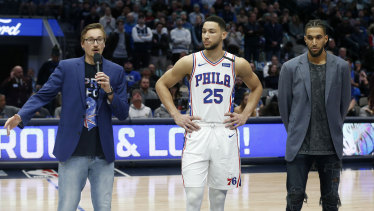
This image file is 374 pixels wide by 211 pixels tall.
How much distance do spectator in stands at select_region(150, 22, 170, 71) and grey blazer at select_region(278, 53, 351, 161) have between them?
12.1 metres

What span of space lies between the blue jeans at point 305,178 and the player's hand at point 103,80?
203 centimetres

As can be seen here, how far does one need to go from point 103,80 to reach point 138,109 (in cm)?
805

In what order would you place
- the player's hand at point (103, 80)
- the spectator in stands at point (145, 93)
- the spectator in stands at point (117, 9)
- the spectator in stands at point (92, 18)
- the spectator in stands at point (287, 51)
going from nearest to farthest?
the player's hand at point (103, 80) < the spectator in stands at point (145, 93) < the spectator in stands at point (92, 18) < the spectator in stands at point (117, 9) < the spectator in stands at point (287, 51)

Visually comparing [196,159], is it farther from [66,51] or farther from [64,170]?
[66,51]

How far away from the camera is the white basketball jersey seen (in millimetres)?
5984

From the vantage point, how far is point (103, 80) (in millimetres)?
5172

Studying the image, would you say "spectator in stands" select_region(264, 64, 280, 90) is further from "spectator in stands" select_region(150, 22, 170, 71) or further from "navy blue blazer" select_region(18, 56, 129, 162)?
"navy blue blazer" select_region(18, 56, 129, 162)

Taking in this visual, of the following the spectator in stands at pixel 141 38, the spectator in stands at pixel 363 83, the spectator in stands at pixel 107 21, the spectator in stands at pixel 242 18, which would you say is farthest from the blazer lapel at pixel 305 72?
the spectator in stands at pixel 242 18

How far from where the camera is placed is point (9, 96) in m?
15.0

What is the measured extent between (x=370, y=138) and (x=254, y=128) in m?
2.59

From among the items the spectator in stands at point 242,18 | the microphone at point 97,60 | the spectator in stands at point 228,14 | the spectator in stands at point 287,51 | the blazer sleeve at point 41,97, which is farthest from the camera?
the spectator in stands at point 228,14

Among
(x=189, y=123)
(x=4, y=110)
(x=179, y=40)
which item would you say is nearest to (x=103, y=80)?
(x=189, y=123)

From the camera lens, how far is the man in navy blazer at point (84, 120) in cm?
543

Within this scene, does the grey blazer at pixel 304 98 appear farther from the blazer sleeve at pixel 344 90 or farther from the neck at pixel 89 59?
the neck at pixel 89 59
